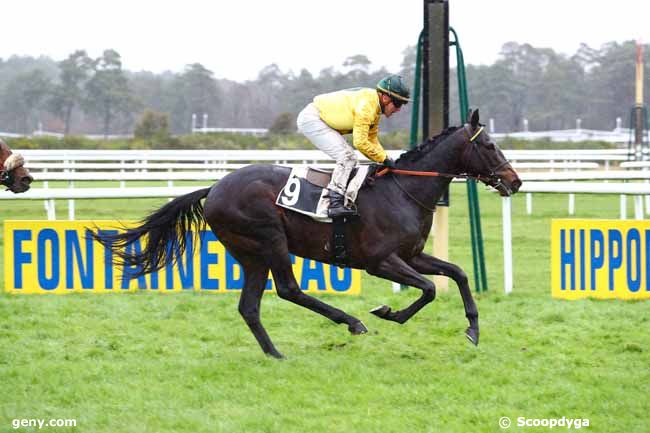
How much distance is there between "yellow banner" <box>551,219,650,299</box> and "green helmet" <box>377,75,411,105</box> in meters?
2.55

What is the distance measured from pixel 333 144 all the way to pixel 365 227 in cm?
62

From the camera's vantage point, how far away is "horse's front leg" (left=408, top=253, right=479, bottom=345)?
6.46 metres

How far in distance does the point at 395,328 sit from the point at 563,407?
7.83 ft

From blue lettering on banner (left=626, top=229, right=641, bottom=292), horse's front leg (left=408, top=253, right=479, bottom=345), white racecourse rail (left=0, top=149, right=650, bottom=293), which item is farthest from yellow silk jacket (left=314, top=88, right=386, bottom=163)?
blue lettering on banner (left=626, top=229, right=641, bottom=292)

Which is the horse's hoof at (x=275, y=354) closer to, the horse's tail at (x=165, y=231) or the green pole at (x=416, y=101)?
the horse's tail at (x=165, y=231)

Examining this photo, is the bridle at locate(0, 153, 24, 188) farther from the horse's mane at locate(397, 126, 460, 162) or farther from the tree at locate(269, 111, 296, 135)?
the tree at locate(269, 111, 296, 135)

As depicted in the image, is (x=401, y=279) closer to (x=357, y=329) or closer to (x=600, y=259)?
(x=357, y=329)

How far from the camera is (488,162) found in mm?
6688

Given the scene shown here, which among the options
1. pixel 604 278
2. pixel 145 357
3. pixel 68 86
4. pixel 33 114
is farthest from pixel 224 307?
pixel 33 114

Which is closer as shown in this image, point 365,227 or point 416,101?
point 365,227

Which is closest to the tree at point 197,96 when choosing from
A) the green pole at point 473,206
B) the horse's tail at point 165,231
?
the green pole at point 473,206

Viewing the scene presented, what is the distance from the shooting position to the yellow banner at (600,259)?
8312mm

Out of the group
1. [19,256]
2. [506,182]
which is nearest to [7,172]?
[19,256]

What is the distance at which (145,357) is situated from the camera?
20.9 ft
